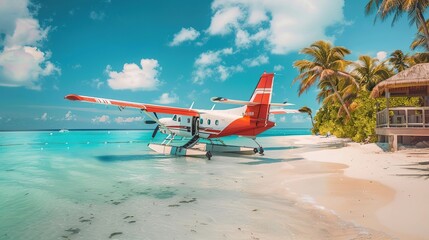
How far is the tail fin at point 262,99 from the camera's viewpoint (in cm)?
1342

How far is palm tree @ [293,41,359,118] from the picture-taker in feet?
75.4

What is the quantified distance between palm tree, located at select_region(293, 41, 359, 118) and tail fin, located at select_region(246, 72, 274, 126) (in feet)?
35.7

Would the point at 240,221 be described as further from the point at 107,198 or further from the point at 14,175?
the point at 14,175

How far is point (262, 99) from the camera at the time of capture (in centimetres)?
1348

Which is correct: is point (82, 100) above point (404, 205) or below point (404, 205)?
above

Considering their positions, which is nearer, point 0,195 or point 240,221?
point 240,221

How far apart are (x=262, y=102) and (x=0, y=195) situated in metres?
10.4

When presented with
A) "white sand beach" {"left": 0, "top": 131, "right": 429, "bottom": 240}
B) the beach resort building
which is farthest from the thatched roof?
"white sand beach" {"left": 0, "top": 131, "right": 429, "bottom": 240}

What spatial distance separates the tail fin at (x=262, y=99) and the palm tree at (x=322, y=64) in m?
10.9

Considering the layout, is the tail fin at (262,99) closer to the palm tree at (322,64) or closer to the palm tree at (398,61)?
the palm tree at (322,64)

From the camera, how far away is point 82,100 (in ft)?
40.8

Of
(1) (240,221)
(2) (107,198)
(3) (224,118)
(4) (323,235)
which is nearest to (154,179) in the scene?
(2) (107,198)

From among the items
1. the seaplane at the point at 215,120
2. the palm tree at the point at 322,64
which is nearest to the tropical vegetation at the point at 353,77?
the palm tree at the point at 322,64

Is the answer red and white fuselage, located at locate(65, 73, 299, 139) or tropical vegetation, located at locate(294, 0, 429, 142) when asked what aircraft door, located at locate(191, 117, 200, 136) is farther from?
tropical vegetation, located at locate(294, 0, 429, 142)
